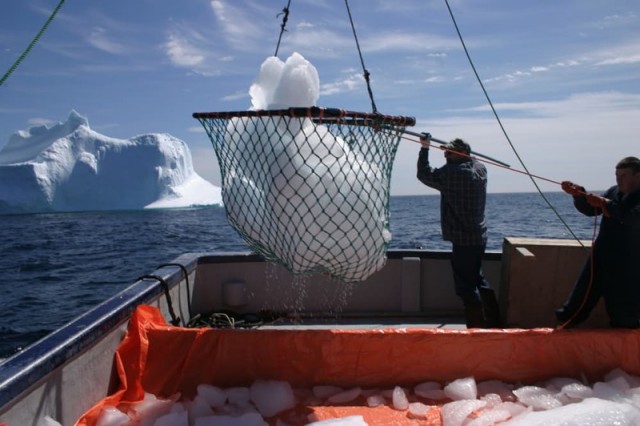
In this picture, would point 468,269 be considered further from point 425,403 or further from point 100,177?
point 100,177

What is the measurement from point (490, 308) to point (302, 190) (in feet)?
7.13

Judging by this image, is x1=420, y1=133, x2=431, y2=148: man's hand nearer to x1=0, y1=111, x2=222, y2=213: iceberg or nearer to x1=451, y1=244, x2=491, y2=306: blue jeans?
x1=451, y1=244, x2=491, y2=306: blue jeans

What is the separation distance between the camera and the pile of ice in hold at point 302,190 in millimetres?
2400

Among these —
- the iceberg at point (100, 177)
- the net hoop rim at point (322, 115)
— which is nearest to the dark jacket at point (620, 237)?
the net hoop rim at point (322, 115)

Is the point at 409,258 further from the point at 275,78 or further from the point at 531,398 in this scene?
the point at 275,78

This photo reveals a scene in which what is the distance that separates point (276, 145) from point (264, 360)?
1.28 m

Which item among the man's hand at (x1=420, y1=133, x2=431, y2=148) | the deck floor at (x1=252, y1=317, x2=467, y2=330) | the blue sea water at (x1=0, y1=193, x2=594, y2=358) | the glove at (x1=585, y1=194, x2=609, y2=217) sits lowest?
the blue sea water at (x1=0, y1=193, x2=594, y2=358)

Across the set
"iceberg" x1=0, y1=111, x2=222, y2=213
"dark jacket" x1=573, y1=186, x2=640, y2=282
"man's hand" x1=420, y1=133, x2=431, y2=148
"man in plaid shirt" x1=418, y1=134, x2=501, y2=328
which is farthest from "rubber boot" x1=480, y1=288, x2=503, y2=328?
"iceberg" x1=0, y1=111, x2=222, y2=213

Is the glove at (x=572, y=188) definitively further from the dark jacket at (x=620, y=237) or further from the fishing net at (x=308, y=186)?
the fishing net at (x=308, y=186)

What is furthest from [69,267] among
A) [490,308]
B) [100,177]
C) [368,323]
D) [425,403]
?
[100,177]

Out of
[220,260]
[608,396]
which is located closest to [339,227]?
[608,396]

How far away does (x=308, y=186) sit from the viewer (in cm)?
239

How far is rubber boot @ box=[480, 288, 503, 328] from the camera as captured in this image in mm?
3789

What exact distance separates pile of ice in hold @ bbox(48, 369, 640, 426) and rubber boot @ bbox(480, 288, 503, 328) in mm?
966
